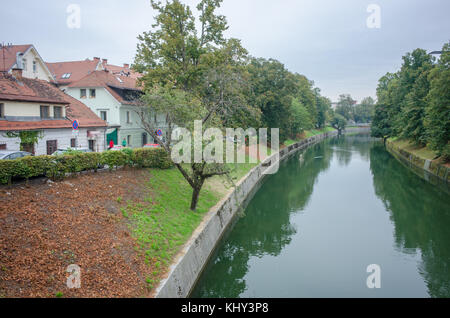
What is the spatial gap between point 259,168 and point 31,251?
88.5 ft

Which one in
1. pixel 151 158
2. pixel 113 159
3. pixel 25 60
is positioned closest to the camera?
pixel 113 159

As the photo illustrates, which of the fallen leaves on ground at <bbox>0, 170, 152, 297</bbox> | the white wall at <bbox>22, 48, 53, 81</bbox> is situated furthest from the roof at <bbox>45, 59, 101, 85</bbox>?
the fallen leaves on ground at <bbox>0, 170, 152, 297</bbox>

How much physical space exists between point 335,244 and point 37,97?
72.2 feet

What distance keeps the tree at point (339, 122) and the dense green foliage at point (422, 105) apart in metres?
52.5

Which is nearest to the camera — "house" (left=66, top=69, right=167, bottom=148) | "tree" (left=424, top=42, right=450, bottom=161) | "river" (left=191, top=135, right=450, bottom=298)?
"river" (left=191, top=135, right=450, bottom=298)

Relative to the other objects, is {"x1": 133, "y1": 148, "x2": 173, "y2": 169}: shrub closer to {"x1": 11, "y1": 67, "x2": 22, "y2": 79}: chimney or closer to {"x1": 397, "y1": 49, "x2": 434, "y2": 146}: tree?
{"x1": 11, "y1": 67, "x2": 22, "y2": 79}: chimney

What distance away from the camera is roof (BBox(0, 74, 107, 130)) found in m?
21.4

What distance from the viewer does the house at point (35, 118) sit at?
A: 21016 millimetres

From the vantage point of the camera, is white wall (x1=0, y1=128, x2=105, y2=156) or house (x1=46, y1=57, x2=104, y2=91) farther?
house (x1=46, y1=57, x2=104, y2=91)

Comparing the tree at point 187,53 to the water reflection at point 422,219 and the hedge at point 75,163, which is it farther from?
the water reflection at point 422,219

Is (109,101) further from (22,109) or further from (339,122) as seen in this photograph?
(339,122)

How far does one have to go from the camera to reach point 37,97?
2355cm

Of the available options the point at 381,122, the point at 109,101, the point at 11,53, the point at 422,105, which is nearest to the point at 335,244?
the point at 109,101

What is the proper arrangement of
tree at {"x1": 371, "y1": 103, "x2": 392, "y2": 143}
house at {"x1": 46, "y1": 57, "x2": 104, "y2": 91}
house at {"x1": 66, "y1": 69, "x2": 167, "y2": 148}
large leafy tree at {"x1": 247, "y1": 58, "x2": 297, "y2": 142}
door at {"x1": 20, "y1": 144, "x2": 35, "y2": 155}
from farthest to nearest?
tree at {"x1": 371, "y1": 103, "x2": 392, "y2": 143}, house at {"x1": 46, "y1": 57, "x2": 104, "y2": 91}, large leafy tree at {"x1": 247, "y1": 58, "x2": 297, "y2": 142}, house at {"x1": 66, "y1": 69, "x2": 167, "y2": 148}, door at {"x1": 20, "y1": 144, "x2": 35, "y2": 155}
